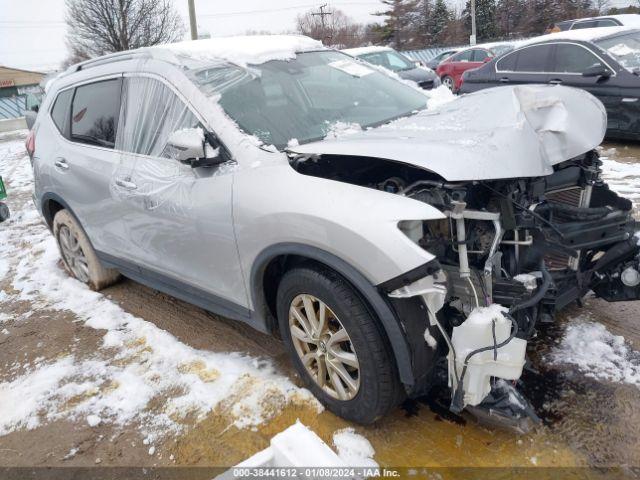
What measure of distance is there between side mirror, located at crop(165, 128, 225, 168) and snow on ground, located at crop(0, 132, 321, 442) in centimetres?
127

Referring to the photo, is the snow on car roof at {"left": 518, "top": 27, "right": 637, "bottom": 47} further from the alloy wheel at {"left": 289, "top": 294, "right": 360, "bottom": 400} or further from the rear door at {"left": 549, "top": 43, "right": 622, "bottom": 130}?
the alloy wheel at {"left": 289, "top": 294, "right": 360, "bottom": 400}

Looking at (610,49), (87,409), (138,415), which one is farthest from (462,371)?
(610,49)

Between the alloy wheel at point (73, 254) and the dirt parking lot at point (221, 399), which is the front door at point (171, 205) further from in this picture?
the alloy wheel at point (73, 254)

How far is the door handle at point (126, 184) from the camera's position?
3.36 meters

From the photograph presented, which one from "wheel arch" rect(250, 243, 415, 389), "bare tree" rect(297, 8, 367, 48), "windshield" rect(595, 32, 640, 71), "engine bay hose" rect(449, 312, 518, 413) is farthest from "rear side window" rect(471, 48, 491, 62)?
"bare tree" rect(297, 8, 367, 48)

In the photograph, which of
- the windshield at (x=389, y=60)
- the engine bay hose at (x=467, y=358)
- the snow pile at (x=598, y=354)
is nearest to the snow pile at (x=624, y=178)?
the snow pile at (x=598, y=354)

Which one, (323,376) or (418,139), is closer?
(418,139)

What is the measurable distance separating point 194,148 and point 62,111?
7.48ft

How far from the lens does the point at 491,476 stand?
2.22 meters

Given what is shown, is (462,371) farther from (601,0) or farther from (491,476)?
(601,0)

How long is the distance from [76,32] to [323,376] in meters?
27.1

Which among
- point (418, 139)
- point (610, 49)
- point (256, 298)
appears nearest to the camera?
point (418, 139)

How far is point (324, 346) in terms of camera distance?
2533 mm

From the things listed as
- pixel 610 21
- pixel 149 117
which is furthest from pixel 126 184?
pixel 610 21
